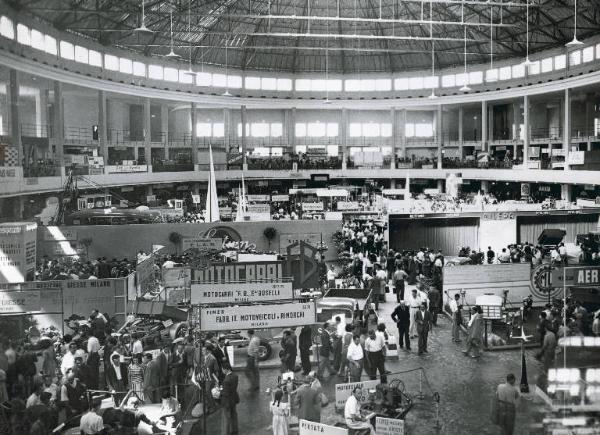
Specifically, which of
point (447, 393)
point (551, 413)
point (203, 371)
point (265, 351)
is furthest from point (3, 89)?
point (551, 413)

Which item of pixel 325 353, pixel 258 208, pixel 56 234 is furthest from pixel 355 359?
pixel 258 208

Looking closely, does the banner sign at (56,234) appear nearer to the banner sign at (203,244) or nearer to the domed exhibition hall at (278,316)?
the domed exhibition hall at (278,316)

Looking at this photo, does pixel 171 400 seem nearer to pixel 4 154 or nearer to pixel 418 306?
pixel 418 306

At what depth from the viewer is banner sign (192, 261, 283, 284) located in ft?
50.9

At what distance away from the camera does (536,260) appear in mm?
26578

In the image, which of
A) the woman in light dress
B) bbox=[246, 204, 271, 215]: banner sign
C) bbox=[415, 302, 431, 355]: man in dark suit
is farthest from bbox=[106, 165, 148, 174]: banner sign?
the woman in light dress

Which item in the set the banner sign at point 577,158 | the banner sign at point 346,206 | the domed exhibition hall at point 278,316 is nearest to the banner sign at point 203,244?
the domed exhibition hall at point 278,316

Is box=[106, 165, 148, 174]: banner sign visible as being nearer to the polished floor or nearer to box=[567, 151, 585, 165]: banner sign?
the polished floor

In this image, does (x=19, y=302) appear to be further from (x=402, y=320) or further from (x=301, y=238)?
(x=301, y=238)

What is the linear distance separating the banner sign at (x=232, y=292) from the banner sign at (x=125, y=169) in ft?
107

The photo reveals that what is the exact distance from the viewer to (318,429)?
9.76 m

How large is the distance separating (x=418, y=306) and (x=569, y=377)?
5011mm

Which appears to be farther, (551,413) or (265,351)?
(265,351)

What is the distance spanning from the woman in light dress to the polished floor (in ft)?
3.89
